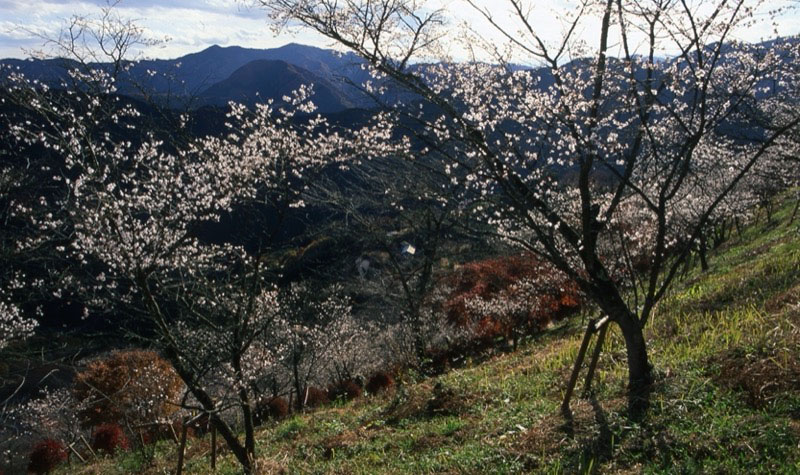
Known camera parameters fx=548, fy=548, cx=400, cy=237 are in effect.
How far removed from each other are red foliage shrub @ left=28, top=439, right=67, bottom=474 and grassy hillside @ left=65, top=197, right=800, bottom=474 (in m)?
14.2

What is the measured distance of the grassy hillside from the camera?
4398 millimetres

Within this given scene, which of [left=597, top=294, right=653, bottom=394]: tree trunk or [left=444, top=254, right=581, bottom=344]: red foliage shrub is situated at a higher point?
[left=597, top=294, right=653, bottom=394]: tree trunk

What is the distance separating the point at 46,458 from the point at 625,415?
22215 millimetres

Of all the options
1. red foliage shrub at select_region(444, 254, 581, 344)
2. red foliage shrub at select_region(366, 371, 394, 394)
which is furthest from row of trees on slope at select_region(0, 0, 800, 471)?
red foliage shrub at select_region(444, 254, 581, 344)

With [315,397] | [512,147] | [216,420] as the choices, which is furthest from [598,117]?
[315,397]

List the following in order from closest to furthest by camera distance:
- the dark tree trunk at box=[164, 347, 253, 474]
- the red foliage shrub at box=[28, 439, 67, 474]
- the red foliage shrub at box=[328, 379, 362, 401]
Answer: the dark tree trunk at box=[164, 347, 253, 474]
the red foliage shrub at box=[28, 439, 67, 474]
the red foliage shrub at box=[328, 379, 362, 401]

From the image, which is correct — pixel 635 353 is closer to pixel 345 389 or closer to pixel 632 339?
pixel 632 339

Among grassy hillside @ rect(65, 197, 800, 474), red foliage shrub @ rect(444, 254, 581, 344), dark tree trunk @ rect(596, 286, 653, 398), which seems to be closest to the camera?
grassy hillside @ rect(65, 197, 800, 474)

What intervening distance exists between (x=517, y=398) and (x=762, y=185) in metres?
28.4

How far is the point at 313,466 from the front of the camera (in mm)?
7156

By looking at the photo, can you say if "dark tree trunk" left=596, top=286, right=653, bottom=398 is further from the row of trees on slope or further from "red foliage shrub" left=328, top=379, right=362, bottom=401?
"red foliage shrub" left=328, top=379, right=362, bottom=401

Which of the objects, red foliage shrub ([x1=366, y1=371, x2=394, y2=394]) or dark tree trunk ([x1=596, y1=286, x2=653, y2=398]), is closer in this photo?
dark tree trunk ([x1=596, y1=286, x2=653, y2=398])

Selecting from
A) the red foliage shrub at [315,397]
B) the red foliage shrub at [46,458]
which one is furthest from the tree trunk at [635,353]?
the red foliage shrub at [46,458]

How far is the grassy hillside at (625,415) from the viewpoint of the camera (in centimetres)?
440
